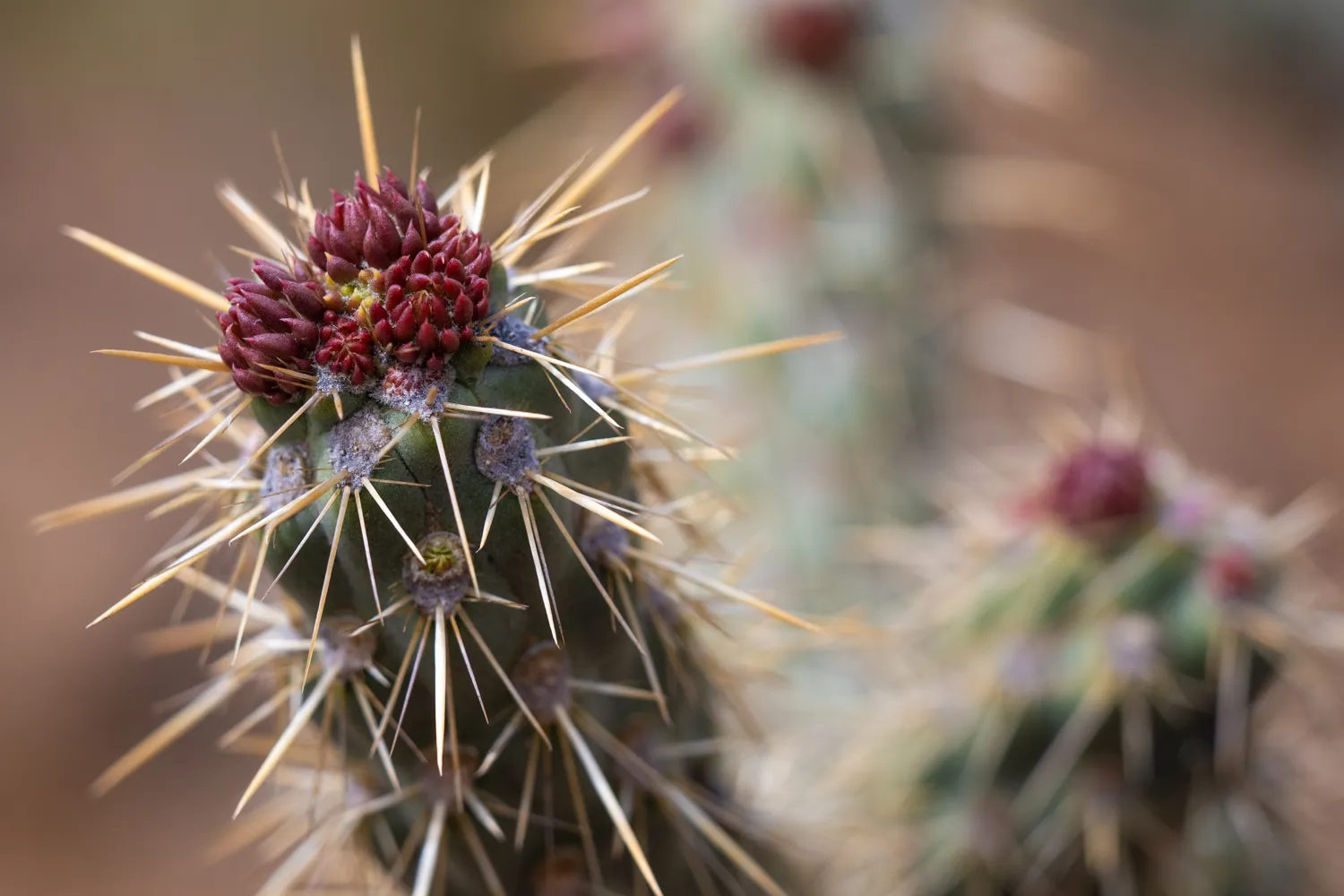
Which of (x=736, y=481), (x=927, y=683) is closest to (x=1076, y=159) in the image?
(x=736, y=481)

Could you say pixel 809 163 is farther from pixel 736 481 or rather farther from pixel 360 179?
pixel 360 179

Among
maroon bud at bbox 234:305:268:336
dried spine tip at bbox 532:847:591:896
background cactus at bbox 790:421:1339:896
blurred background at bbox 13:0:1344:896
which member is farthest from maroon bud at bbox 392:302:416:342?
blurred background at bbox 13:0:1344:896

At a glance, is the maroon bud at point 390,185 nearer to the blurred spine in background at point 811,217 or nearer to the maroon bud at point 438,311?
the maroon bud at point 438,311

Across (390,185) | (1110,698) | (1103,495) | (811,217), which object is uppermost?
(390,185)

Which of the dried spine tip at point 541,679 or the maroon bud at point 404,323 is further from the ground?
the maroon bud at point 404,323

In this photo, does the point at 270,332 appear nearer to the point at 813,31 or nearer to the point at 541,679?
the point at 541,679

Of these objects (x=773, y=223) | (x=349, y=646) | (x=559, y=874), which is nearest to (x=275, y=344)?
(x=349, y=646)

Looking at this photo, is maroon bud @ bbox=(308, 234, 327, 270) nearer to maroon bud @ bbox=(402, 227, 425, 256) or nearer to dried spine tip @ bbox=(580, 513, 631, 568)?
maroon bud @ bbox=(402, 227, 425, 256)

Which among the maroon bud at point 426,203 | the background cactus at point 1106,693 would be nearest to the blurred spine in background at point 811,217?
the background cactus at point 1106,693
